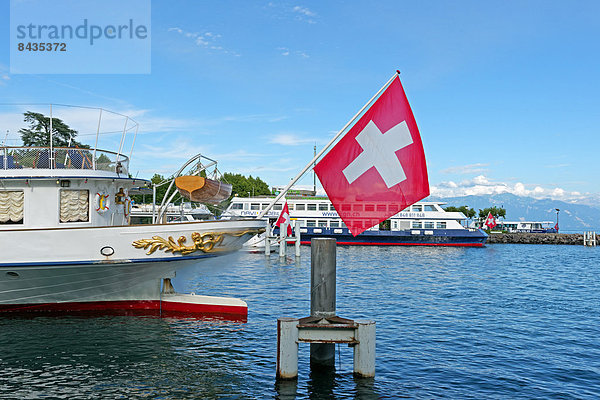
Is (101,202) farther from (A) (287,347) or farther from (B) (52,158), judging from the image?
(A) (287,347)

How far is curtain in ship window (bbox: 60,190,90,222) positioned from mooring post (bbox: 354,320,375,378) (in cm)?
1069

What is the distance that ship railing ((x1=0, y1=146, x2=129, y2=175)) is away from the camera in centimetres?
1611

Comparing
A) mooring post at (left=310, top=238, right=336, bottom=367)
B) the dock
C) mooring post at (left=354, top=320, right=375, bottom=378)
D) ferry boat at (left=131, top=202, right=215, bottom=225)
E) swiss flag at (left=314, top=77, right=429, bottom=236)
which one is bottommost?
the dock

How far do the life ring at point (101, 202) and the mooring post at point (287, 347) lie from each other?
9155 mm

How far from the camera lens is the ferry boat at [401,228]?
209 feet

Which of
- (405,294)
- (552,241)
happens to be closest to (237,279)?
(405,294)

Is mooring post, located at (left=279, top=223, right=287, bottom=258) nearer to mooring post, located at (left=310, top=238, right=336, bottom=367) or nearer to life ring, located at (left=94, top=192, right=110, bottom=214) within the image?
life ring, located at (left=94, top=192, right=110, bottom=214)

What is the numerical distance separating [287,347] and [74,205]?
9.91 m

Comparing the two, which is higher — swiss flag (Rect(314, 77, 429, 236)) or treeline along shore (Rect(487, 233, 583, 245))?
swiss flag (Rect(314, 77, 429, 236))

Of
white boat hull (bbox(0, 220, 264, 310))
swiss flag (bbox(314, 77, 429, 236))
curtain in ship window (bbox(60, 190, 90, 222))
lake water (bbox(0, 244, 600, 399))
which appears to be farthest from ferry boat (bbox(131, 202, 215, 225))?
swiss flag (bbox(314, 77, 429, 236))

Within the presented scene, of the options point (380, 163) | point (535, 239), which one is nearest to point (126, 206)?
point (380, 163)

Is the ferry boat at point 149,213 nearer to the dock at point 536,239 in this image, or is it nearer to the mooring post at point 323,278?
the mooring post at point 323,278

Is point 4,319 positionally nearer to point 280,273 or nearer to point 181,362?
point 181,362

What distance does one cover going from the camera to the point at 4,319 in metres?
16.3
